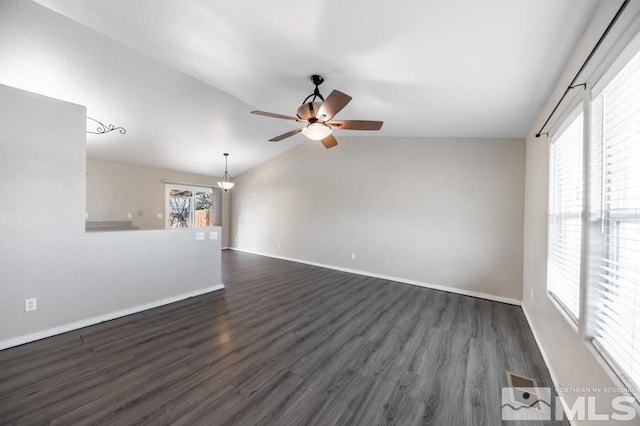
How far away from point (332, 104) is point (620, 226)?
2.07 m

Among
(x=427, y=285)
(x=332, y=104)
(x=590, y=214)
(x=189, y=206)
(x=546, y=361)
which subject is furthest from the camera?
(x=189, y=206)

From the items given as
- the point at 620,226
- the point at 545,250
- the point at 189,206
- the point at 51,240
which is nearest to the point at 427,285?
the point at 545,250

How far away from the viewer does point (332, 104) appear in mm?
2242

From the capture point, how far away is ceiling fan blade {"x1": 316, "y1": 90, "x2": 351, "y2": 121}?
6.89ft

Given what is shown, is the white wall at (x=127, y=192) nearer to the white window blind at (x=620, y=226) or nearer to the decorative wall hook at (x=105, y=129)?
the decorative wall hook at (x=105, y=129)

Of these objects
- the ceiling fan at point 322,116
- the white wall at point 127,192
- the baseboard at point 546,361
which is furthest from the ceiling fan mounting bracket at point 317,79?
the white wall at point 127,192

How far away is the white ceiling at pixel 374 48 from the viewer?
5.09 ft

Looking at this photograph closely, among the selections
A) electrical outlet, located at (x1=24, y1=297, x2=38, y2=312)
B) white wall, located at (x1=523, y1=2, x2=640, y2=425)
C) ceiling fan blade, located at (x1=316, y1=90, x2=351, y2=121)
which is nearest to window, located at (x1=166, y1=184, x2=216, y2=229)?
electrical outlet, located at (x1=24, y1=297, x2=38, y2=312)

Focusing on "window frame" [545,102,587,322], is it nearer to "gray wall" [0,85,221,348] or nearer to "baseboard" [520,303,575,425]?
"baseboard" [520,303,575,425]

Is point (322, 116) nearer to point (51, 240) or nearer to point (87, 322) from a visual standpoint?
point (51, 240)

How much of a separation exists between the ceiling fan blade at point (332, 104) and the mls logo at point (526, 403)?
2.66m

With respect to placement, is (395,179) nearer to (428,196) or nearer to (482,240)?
→ (428,196)

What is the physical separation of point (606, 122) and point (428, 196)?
10.3ft

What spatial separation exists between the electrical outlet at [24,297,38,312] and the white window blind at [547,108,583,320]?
4.77m
